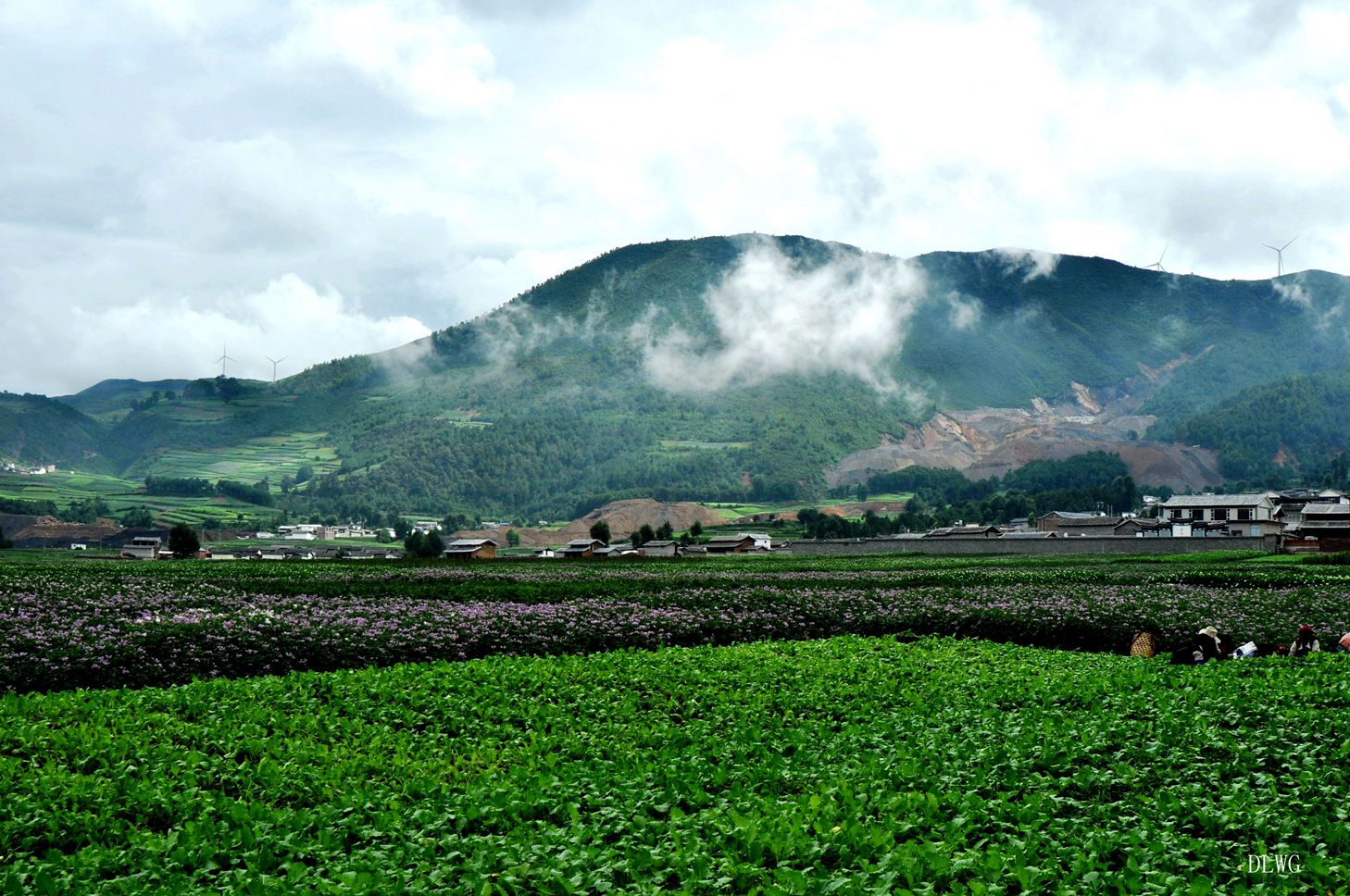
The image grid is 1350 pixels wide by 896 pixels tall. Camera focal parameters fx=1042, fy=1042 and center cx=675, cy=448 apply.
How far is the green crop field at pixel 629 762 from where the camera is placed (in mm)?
8648

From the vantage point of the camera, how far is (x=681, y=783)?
36.9ft

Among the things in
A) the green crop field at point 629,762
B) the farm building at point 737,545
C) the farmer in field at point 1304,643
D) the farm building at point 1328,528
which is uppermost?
the green crop field at point 629,762

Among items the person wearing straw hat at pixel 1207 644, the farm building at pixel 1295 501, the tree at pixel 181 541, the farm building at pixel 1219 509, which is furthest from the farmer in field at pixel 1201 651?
the farm building at pixel 1295 501

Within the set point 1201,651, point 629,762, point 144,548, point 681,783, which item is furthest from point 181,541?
point 681,783

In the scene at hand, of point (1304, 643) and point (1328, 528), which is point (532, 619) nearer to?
point (1304, 643)

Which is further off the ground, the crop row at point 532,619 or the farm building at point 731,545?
the crop row at point 532,619

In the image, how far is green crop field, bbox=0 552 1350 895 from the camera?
8648 millimetres

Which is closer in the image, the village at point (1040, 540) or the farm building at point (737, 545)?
the village at point (1040, 540)

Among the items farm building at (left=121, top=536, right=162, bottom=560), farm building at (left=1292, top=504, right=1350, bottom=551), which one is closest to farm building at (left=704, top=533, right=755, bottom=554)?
farm building at (left=1292, top=504, right=1350, bottom=551)

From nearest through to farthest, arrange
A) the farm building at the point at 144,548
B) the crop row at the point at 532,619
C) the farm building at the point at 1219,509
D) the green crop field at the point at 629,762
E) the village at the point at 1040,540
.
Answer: the green crop field at the point at 629,762 < the crop row at the point at 532,619 < the village at the point at 1040,540 < the farm building at the point at 144,548 < the farm building at the point at 1219,509

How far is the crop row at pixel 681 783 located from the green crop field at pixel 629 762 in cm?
4

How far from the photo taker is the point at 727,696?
17625 millimetres

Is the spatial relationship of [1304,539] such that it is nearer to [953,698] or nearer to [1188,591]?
→ [1188,591]

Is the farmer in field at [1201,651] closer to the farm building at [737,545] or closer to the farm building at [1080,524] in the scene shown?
the farm building at [737,545]
